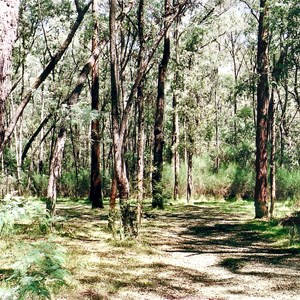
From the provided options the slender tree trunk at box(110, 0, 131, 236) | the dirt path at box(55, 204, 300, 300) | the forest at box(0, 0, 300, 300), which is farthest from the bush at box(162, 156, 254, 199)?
the slender tree trunk at box(110, 0, 131, 236)

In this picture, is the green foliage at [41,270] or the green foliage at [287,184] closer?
the green foliage at [41,270]

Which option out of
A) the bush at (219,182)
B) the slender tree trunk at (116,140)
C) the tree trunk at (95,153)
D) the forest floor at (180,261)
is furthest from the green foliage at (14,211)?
the bush at (219,182)

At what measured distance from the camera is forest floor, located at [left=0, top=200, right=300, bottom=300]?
19.7 feet

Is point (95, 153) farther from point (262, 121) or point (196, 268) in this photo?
A: point (196, 268)

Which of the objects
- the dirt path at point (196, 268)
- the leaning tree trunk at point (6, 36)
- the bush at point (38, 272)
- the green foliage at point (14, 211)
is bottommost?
the dirt path at point (196, 268)

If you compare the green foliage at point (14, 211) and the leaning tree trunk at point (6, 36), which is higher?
the leaning tree trunk at point (6, 36)

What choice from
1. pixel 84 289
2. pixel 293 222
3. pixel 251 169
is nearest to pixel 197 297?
pixel 84 289

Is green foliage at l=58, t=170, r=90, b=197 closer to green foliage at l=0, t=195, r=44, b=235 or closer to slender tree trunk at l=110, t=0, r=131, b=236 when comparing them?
slender tree trunk at l=110, t=0, r=131, b=236

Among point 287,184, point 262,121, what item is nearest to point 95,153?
point 262,121

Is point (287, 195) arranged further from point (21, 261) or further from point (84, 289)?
point (21, 261)

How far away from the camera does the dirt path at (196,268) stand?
19.6ft

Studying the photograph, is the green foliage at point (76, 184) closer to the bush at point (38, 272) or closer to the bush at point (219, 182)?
the bush at point (219, 182)

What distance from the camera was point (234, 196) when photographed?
72.4 ft

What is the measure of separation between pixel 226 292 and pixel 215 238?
4.54 m
